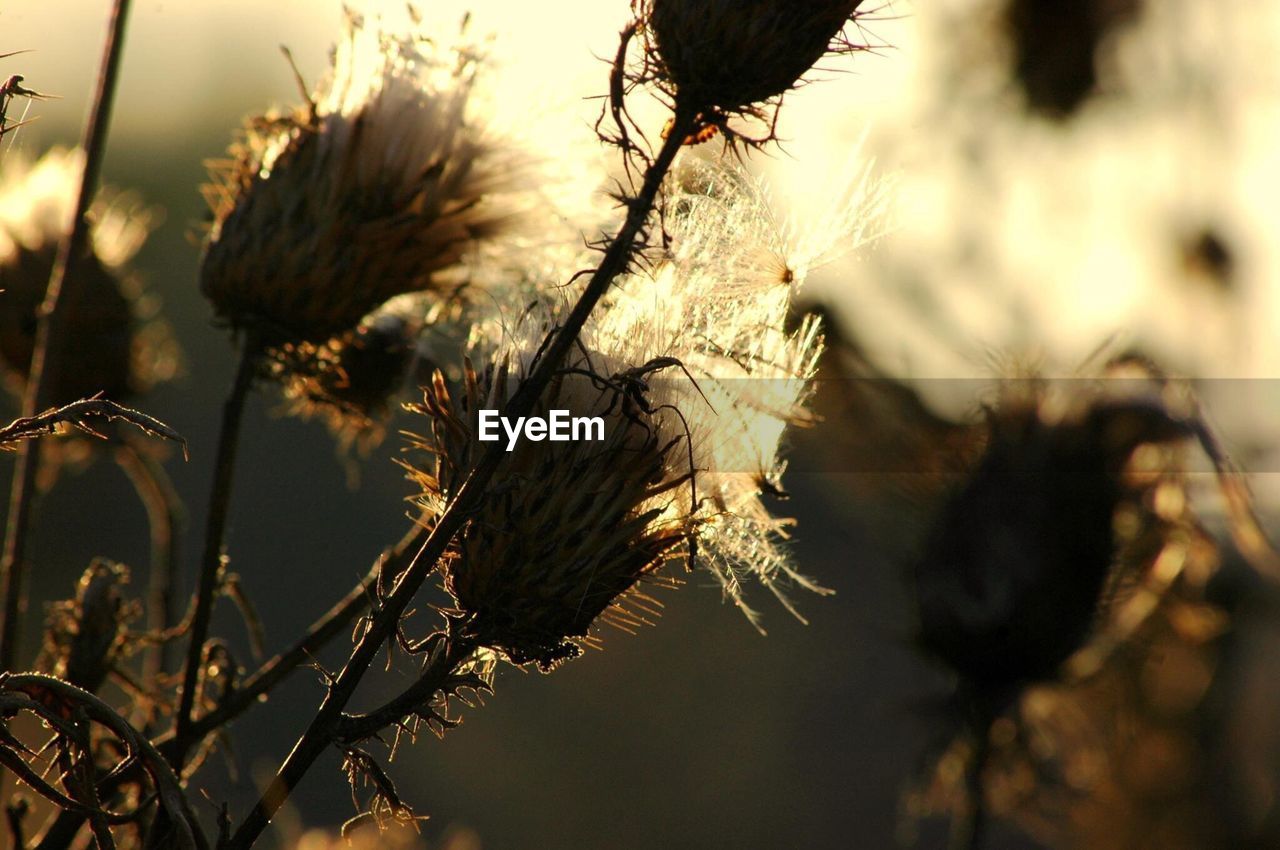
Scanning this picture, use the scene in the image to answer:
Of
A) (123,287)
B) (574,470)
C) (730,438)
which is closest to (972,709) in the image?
(730,438)

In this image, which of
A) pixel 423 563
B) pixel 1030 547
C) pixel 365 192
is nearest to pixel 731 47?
pixel 423 563

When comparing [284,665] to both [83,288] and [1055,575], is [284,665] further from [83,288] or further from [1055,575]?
[1055,575]

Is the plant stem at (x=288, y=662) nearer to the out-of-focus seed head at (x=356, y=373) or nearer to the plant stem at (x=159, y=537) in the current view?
the plant stem at (x=159, y=537)

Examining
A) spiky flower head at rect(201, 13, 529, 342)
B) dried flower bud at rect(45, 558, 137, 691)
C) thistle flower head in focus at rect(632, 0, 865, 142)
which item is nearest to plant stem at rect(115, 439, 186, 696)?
dried flower bud at rect(45, 558, 137, 691)

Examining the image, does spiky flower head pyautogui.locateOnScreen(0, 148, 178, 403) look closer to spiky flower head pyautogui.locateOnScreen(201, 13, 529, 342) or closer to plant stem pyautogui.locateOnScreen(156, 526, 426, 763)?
spiky flower head pyautogui.locateOnScreen(201, 13, 529, 342)

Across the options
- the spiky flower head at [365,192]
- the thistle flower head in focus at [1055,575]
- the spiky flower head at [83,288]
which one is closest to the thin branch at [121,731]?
the spiky flower head at [365,192]
